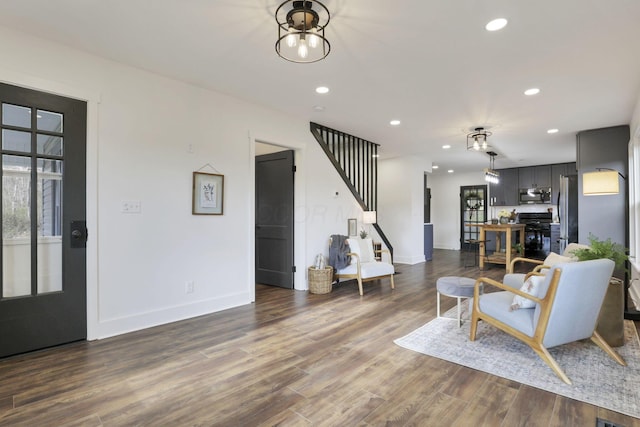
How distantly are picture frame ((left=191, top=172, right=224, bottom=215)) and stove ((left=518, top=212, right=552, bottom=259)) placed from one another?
8367mm

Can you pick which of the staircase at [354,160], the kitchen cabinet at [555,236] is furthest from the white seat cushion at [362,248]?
the kitchen cabinet at [555,236]

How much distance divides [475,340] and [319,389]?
1.64m

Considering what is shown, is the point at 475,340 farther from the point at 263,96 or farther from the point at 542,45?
the point at 263,96

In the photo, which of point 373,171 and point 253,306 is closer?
point 253,306

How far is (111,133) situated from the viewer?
10.2 feet

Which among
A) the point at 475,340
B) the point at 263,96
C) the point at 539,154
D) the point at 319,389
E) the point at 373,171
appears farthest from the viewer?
the point at 539,154

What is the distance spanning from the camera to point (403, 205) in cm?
A: 791

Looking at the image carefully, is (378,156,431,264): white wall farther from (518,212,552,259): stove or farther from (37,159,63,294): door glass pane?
(37,159,63,294): door glass pane

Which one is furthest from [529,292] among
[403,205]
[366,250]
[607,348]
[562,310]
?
[403,205]

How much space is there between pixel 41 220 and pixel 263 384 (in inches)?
93.8

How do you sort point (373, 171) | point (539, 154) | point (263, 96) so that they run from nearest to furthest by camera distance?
point (263, 96)
point (373, 171)
point (539, 154)

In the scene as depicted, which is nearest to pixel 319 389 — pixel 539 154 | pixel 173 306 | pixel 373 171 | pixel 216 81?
pixel 173 306

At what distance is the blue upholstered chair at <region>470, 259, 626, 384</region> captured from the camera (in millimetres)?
2246

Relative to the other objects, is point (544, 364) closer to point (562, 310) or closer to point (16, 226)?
point (562, 310)
